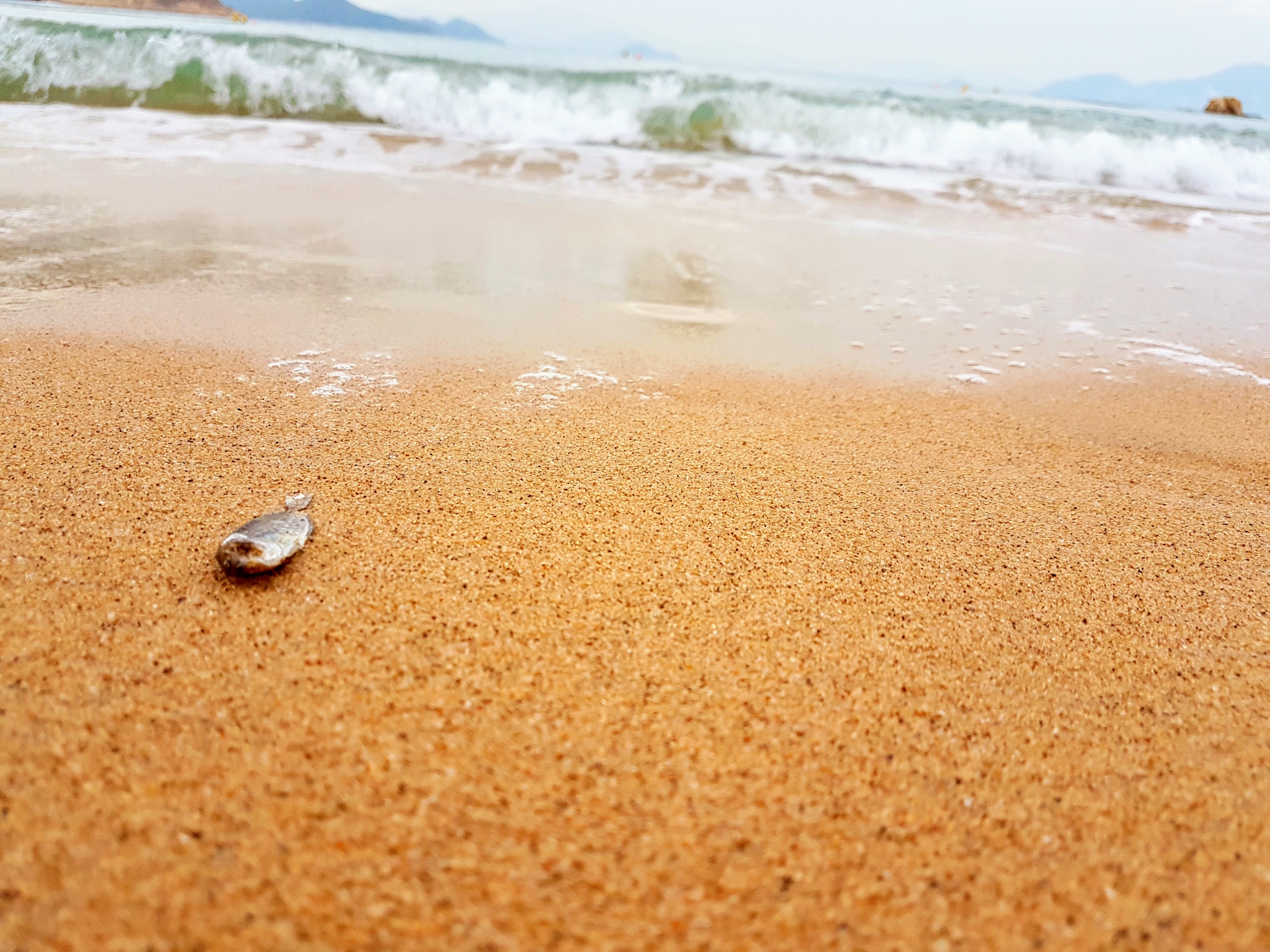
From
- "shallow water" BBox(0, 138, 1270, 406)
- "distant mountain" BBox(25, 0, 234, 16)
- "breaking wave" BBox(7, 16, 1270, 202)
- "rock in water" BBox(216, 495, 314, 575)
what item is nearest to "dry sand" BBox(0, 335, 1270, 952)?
"rock in water" BBox(216, 495, 314, 575)

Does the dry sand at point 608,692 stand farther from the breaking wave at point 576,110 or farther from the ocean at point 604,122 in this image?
the breaking wave at point 576,110

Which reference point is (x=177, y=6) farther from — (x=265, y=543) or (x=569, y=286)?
(x=265, y=543)

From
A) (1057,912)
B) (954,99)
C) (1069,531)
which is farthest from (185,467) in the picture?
(954,99)

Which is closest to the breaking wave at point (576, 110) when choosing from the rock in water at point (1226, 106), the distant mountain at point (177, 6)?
the rock in water at point (1226, 106)

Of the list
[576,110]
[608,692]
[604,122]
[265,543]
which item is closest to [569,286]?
[265,543]

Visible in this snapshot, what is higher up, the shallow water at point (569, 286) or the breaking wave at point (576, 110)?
the breaking wave at point (576, 110)

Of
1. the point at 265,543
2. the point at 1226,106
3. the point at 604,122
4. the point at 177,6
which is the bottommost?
the point at 265,543
